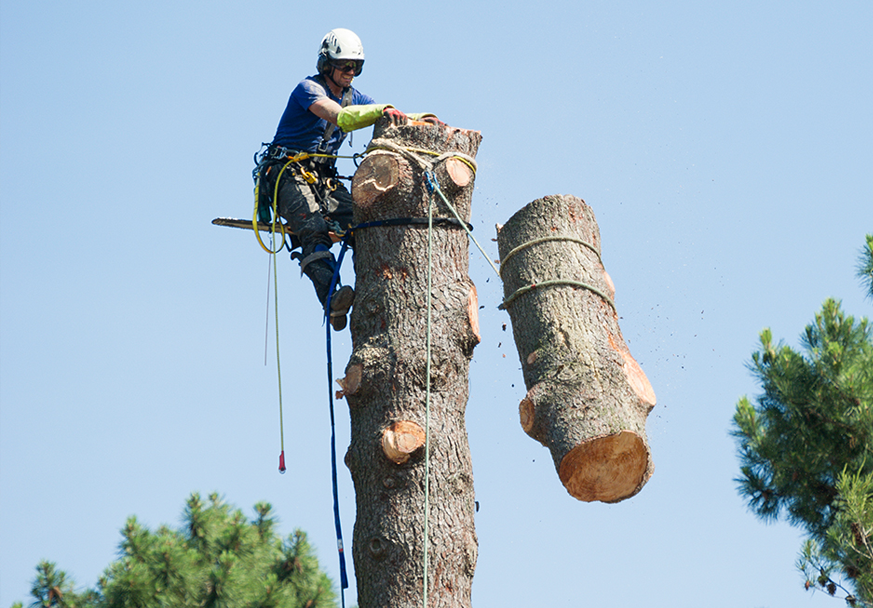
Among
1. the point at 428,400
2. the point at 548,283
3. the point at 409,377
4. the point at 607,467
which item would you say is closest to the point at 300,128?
the point at 548,283

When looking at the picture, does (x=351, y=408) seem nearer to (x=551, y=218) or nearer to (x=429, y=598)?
(x=429, y=598)

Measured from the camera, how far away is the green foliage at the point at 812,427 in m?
6.06

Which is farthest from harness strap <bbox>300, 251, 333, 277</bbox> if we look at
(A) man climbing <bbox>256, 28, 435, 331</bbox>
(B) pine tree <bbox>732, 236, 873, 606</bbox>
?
(B) pine tree <bbox>732, 236, 873, 606</bbox>

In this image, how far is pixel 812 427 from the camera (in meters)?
6.34

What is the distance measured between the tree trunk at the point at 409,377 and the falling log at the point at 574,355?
0.31 m

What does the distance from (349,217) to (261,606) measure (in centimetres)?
422

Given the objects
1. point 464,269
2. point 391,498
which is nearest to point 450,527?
point 391,498

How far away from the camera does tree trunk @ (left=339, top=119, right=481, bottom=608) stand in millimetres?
3096

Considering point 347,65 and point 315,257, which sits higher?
point 347,65

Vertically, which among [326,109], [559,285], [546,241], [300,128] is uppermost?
[300,128]

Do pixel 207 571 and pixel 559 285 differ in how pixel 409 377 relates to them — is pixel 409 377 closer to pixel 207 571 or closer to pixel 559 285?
pixel 559 285

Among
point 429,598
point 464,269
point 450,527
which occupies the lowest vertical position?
point 429,598

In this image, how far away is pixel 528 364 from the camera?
364 centimetres

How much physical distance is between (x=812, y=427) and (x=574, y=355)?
11.7 ft
